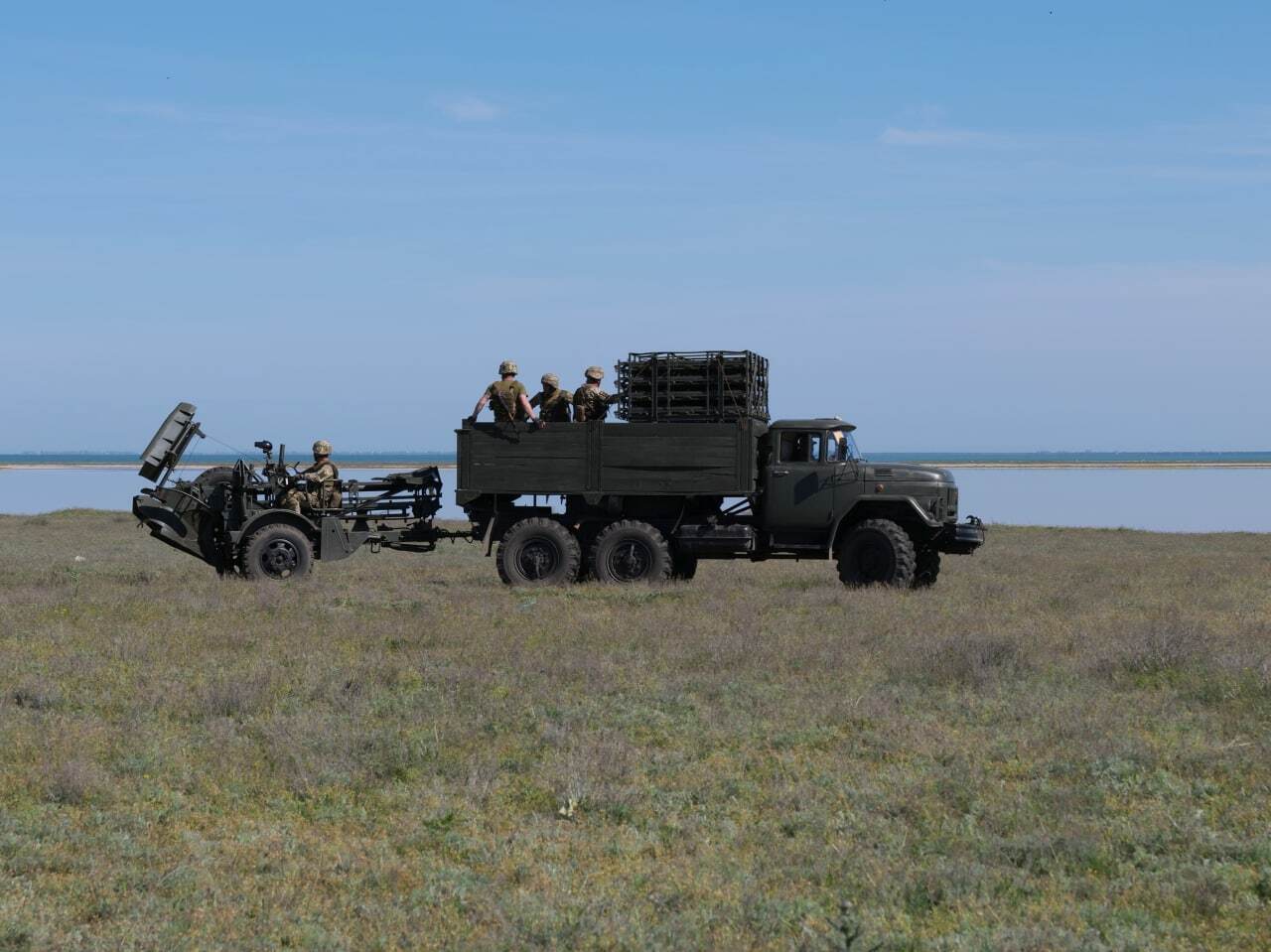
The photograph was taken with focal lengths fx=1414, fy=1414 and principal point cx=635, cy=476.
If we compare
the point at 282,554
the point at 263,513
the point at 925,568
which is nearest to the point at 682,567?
the point at 925,568

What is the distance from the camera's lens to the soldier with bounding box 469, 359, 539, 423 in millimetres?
19422

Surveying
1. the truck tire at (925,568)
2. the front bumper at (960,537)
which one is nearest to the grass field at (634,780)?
the front bumper at (960,537)

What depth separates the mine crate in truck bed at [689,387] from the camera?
62.6 feet

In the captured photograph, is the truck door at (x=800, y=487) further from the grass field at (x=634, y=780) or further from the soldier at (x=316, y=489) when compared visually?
the soldier at (x=316, y=489)

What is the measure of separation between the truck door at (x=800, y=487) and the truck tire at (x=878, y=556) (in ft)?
1.50

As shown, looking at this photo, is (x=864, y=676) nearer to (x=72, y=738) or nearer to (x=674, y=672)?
(x=674, y=672)

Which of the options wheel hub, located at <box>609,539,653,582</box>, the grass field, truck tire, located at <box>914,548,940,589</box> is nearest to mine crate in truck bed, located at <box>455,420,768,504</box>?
wheel hub, located at <box>609,539,653,582</box>

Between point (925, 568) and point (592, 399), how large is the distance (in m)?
5.21

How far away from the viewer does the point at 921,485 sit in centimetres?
1898

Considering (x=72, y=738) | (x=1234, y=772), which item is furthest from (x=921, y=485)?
(x=72, y=738)

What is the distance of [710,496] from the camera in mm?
19734

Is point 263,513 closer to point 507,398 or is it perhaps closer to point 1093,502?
point 507,398

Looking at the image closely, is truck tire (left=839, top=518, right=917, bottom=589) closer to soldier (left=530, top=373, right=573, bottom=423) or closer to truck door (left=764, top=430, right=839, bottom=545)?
truck door (left=764, top=430, right=839, bottom=545)

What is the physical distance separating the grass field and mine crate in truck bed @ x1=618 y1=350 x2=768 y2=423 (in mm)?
4160
